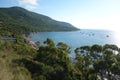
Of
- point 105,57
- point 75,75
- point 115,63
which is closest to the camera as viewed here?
point 75,75

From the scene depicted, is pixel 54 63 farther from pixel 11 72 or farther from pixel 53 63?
pixel 11 72

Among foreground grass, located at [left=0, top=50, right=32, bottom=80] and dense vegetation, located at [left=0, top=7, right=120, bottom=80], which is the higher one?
foreground grass, located at [left=0, top=50, right=32, bottom=80]

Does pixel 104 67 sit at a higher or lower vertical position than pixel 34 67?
lower

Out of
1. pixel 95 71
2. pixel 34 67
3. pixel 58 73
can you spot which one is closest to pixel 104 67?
pixel 95 71

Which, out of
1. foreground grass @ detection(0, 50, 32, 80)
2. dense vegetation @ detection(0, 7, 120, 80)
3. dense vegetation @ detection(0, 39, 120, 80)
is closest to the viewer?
foreground grass @ detection(0, 50, 32, 80)

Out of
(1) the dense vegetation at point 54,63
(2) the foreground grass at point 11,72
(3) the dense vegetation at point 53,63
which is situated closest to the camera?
(2) the foreground grass at point 11,72

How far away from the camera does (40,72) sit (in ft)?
50.4

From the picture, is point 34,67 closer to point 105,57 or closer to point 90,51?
point 105,57

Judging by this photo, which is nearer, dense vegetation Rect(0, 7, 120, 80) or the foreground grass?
the foreground grass

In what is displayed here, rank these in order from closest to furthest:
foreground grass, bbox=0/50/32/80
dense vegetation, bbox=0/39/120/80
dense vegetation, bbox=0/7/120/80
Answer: foreground grass, bbox=0/50/32/80 → dense vegetation, bbox=0/39/120/80 → dense vegetation, bbox=0/7/120/80

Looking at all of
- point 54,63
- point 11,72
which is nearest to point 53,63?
point 54,63

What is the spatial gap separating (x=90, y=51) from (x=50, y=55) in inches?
497

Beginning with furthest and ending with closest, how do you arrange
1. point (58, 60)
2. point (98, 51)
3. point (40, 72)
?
point (98, 51) → point (58, 60) → point (40, 72)

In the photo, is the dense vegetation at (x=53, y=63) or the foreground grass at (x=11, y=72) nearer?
the foreground grass at (x=11, y=72)
